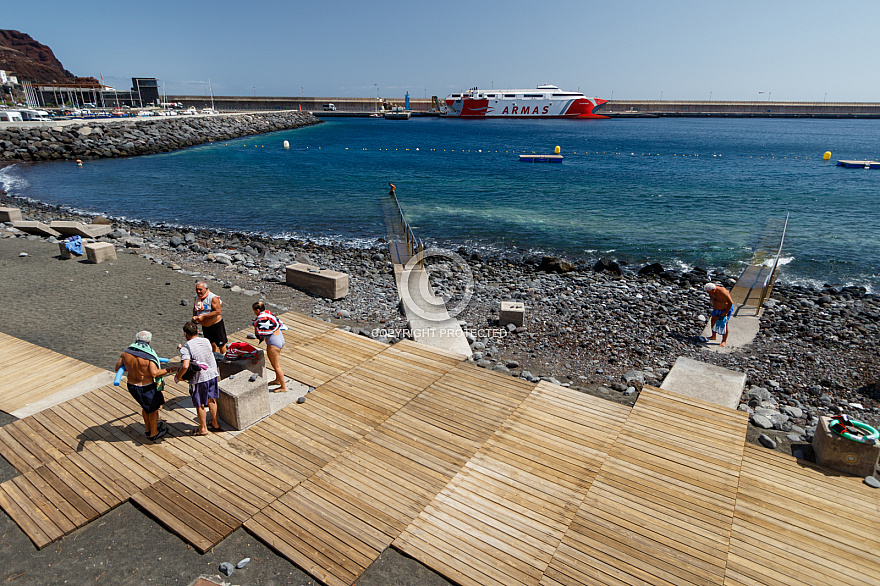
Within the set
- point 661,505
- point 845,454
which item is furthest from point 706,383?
point 661,505

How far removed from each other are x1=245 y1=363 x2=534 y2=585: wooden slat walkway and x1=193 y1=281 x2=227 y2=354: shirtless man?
12.6ft

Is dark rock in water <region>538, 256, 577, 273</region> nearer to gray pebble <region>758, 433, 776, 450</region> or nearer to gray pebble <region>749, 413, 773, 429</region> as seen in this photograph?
gray pebble <region>749, 413, 773, 429</region>

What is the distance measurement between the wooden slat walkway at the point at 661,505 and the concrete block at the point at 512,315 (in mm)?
5604

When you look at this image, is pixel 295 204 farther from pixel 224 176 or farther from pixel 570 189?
pixel 570 189

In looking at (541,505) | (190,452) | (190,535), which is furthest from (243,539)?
(541,505)

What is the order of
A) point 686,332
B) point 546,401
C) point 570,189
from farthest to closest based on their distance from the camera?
point 570,189 → point 686,332 → point 546,401

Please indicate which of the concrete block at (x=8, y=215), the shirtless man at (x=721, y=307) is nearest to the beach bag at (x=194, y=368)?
the shirtless man at (x=721, y=307)

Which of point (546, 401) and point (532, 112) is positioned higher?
point (532, 112)

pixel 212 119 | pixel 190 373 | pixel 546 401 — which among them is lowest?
pixel 546 401

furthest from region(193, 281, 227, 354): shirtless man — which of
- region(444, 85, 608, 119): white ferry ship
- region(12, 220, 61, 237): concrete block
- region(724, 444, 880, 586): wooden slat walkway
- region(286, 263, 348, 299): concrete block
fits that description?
region(444, 85, 608, 119): white ferry ship

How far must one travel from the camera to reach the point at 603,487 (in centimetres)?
618

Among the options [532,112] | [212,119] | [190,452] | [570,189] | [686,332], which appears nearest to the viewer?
[190,452]

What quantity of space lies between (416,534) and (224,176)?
4365 cm

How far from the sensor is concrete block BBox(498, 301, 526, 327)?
13219 mm
